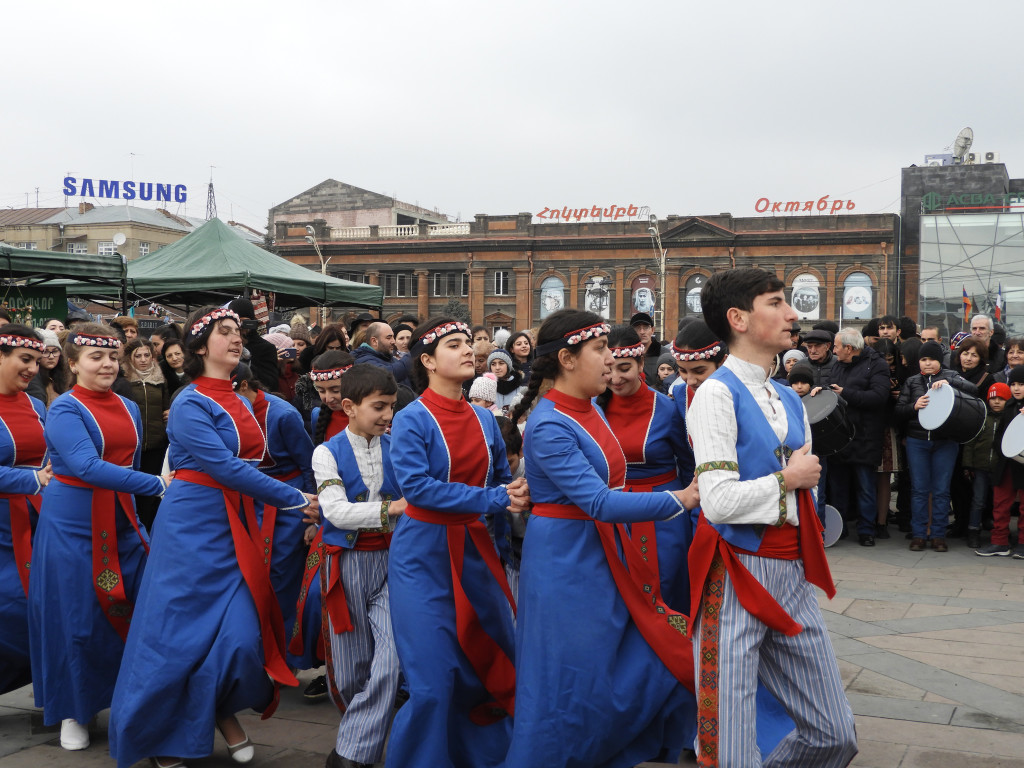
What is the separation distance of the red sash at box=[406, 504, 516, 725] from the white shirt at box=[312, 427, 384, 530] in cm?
30

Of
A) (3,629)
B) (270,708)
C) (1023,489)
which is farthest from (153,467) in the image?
(1023,489)

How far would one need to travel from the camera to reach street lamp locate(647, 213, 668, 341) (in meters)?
49.9

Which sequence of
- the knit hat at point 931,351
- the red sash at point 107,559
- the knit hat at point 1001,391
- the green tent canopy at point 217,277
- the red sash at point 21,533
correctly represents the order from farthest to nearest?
the green tent canopy at point 217,277
the knit hat at point 931,351
the knit hat at point 1001,391
the red sash at point 21,533
the red sash at point 107,559

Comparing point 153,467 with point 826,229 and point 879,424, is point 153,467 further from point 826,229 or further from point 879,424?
point 826,229

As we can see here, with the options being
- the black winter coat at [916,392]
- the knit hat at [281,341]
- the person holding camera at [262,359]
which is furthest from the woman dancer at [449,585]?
the black winter coat at [916,392]

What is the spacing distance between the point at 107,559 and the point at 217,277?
8.53 m

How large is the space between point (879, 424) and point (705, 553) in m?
6.84

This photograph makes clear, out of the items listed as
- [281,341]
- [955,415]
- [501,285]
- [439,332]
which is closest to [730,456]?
[439,332]

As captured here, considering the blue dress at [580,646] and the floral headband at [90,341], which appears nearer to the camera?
the blue dress at [580,646]

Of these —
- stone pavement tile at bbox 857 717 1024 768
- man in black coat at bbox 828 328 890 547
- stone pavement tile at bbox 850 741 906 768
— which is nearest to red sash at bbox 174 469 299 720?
stone pavement tile at bbox 850 741 906 768

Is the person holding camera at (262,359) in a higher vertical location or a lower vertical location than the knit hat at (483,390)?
higher

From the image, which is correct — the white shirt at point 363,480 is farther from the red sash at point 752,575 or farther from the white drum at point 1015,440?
the white drum at point 1015,440

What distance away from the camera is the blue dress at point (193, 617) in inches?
164

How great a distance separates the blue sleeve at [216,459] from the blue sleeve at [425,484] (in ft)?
2.16
